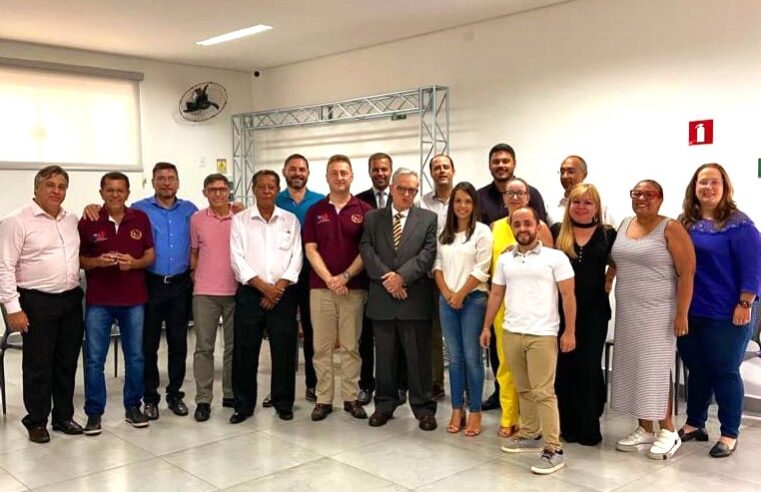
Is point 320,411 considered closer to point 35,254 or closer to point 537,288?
point 537,288

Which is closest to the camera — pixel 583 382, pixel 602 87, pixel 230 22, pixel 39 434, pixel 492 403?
pixel 583 382

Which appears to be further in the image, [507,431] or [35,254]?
[507,431]

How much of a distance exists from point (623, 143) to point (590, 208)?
90.7 inches

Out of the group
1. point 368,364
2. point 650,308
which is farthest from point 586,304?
point 368,364

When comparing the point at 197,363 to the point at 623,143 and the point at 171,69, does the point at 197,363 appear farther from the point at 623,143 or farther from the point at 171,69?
the point at 171,69

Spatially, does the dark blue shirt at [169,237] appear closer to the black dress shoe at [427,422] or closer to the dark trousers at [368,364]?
the dark trousers at [368,364]

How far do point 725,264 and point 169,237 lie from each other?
10.6ft

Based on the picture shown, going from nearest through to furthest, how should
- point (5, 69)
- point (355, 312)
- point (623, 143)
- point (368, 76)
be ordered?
point (355, 312) < point (623, 143) < point (5, 69) < point (368, 76)

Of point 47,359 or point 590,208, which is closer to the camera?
point 590,208

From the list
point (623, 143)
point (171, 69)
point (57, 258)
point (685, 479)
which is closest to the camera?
point (685, 479)

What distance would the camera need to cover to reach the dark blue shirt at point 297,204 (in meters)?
4.80

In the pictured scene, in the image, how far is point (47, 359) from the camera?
162 inches

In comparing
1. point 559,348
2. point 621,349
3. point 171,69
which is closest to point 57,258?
point 559,348

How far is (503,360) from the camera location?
13.3 feet
